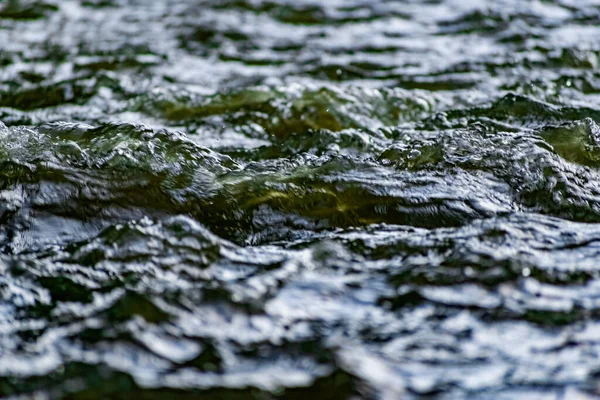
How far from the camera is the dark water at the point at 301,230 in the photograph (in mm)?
1582

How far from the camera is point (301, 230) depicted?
89.2 inches

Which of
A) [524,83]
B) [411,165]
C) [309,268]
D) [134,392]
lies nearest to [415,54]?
[524,83]

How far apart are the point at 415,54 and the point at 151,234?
272 cm

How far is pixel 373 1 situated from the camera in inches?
213

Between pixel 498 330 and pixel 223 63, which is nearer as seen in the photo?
pixel 498 330

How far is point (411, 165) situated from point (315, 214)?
418mm

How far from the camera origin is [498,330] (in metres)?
1.70

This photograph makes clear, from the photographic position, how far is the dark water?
1582 millimetres

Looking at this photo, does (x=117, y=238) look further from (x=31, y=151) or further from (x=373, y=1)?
(x=373, y=1)

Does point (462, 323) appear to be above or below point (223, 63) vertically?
above

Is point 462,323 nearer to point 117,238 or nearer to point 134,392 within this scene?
point 134,392

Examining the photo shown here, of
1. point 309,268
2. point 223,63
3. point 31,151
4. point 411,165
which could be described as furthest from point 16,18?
point 309,268

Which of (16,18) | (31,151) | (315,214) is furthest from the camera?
(16,18)

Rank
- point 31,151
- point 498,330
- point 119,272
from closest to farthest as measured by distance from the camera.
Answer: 1. point 498,330
2. point 119,272
3. point 31,151
